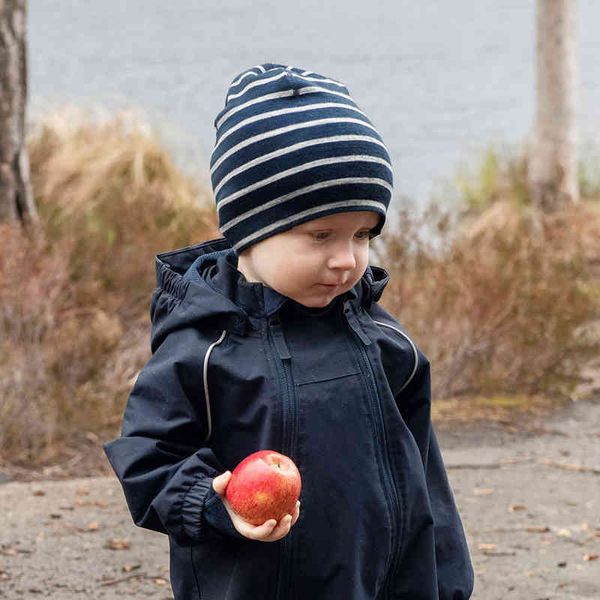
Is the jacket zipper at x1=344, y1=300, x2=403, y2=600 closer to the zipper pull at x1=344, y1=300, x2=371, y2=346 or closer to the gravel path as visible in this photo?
the zipper pull at x1=344, y1=300, x2=371, y2=346

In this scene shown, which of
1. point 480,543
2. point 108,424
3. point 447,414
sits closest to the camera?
point 480,543

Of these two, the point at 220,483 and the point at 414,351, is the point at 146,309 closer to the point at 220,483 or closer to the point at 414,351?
the point at 414,351

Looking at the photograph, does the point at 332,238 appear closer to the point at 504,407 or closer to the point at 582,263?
the point at 504,407

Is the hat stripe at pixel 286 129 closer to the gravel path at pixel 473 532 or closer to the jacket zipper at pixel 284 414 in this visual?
the jacket zipper at pixel 284 414

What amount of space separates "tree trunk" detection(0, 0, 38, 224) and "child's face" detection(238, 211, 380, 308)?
4.03 metres

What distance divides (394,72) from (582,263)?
14904mm

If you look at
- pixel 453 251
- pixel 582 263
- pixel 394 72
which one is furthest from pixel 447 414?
pixel 394 72

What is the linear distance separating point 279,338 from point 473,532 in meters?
2.08

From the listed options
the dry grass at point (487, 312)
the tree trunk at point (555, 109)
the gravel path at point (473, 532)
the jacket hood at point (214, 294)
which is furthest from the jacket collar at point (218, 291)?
the tree trunk at point (555, 109)

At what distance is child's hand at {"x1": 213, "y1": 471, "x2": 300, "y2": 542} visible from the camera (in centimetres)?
215

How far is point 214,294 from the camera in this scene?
7.79 ft

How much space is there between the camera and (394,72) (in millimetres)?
21031

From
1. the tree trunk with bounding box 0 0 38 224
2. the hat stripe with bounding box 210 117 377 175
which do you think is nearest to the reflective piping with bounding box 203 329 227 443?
the hat stripe with bounding box 210 117 377 175

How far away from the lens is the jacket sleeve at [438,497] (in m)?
2.57
